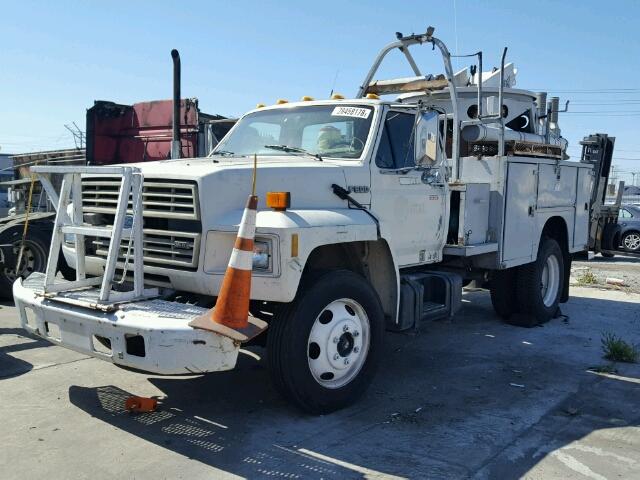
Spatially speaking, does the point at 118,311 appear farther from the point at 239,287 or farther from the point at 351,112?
the point at 351,112

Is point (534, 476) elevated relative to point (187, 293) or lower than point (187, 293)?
lower

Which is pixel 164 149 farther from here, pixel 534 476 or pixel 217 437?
pixel 534 476

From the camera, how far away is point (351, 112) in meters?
5.58

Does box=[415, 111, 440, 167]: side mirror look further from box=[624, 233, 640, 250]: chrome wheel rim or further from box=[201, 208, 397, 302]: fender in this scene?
box=[624, 233, 640, 250]: chrome wheel rim

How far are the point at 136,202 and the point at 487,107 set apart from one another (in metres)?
5.14

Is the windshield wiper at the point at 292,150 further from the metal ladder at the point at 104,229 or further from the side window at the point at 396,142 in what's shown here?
the metal ladder at the point at 104,229

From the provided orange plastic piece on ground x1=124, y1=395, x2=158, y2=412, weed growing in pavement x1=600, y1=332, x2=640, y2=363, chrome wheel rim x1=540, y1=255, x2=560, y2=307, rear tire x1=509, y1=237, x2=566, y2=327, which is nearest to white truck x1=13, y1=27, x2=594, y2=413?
orange plastic piece on ground x1=124, y1=395, x2=158, y2=412

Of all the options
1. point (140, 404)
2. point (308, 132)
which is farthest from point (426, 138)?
point (140, 404)

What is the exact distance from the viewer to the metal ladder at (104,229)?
4.15 m

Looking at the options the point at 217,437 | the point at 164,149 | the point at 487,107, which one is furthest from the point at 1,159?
the point at 217,437

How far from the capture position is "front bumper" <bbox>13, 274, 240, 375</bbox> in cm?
379

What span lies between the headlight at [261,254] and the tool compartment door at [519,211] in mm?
3798

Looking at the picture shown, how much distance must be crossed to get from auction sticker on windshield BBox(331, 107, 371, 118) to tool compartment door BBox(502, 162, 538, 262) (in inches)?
90.5

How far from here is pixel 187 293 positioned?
4.65 metres
